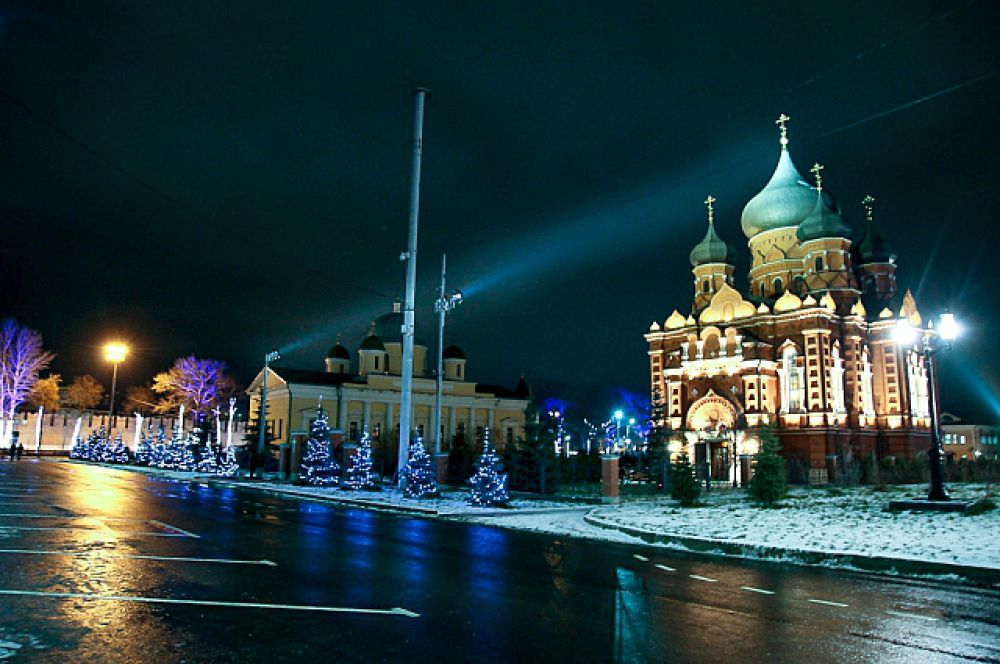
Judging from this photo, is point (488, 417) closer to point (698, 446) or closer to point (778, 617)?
point (698, 446)

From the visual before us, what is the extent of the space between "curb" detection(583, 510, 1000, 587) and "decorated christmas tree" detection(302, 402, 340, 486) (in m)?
20.0

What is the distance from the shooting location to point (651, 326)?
51625 millimetres

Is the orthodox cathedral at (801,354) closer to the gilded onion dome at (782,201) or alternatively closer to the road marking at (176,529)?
the gilded onion dome at (782,201)

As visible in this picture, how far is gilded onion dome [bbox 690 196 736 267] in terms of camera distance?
2133 inches

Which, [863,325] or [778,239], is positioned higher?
[778,239]

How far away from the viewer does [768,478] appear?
20750 millimetres

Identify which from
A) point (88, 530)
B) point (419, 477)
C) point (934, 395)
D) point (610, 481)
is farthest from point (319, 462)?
point (934, 395)

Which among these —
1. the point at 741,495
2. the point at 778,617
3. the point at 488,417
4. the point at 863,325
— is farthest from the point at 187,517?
the point at 488,417

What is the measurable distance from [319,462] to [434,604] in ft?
85.8

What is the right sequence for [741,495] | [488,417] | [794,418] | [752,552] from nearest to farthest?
1. [752,552]
2. [741,495]
3. [794,418]
4. [488,417]

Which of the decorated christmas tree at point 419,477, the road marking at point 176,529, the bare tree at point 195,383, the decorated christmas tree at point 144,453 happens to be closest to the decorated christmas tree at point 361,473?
the decorated christmas tree at point 419,477

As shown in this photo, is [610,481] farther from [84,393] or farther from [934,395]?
[84,393]

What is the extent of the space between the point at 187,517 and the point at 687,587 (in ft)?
38.7

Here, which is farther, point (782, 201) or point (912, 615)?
point (782, 201)
